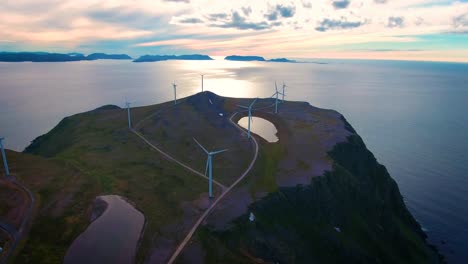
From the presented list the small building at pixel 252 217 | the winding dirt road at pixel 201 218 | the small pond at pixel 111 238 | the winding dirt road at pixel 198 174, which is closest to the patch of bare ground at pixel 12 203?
the small pond at pixel 111 238

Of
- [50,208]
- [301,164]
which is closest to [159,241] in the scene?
[50,208]

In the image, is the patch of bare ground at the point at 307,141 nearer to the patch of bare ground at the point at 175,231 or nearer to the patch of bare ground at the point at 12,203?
the patch of bare ground at the point at 175,231

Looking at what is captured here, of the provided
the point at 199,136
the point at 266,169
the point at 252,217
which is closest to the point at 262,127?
the point at 199,136

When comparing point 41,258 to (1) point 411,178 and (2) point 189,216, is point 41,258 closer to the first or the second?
(2) point 189,216

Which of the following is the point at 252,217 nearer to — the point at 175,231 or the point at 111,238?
the point at 175,231

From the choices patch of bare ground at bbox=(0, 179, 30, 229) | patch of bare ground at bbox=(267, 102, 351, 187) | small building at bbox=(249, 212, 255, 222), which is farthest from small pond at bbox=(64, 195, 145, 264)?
patch of bare ground at bbox=(267, 102, 351, 187)

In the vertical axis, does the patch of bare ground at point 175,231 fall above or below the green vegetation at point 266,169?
below

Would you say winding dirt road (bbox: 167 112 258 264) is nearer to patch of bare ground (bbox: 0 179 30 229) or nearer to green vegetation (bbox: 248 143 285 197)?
green vegetation (bbox: 248 143 285 197)
